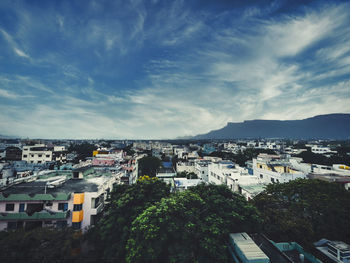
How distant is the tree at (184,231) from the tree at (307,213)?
8.29 ft

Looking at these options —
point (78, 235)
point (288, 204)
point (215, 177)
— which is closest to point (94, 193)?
point (78, 235)

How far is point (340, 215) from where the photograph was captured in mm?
13695

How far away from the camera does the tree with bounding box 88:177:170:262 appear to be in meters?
12.6

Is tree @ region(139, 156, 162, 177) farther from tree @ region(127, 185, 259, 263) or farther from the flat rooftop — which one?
tree @ region(127, 185, 259, 263)

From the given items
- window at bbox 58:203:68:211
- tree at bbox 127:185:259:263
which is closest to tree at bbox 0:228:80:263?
window at bbox 58:203:68:211

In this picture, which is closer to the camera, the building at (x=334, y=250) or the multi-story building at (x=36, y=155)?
the building at (x=334, y=250)

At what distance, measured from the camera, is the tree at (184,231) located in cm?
1030

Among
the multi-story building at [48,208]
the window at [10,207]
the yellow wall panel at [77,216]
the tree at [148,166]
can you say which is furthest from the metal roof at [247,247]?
the tree at [148,166]

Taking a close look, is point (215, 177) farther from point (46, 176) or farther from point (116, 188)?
Result: point (46, 176)

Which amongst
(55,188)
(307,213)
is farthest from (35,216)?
(307,213)

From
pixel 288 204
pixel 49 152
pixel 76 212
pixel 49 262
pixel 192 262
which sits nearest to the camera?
pixel 192 262

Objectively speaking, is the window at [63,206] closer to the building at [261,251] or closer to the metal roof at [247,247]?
the building at [261,251]

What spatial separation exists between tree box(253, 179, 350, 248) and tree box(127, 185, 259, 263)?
253cm

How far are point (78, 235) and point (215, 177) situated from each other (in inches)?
1097
